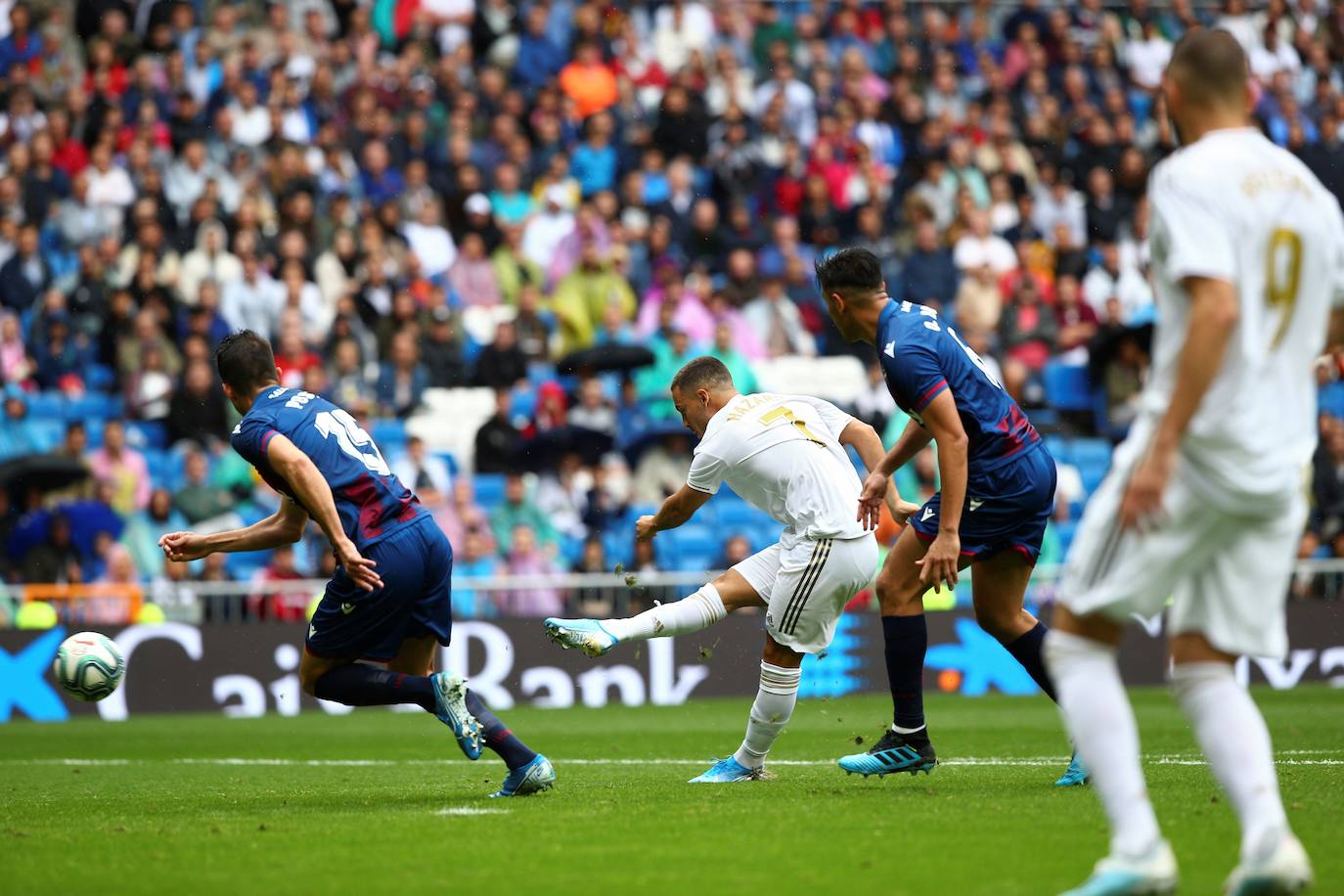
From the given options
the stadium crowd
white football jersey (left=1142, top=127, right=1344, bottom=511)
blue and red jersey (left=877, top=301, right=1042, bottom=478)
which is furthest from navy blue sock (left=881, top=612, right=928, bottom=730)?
the stadium crowd

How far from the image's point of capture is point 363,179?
68.9 feet

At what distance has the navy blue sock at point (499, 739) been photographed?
8000mm

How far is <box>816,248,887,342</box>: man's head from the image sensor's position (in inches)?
321

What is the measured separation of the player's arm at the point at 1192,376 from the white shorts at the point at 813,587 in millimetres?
3829

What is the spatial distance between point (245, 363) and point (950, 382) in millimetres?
3196

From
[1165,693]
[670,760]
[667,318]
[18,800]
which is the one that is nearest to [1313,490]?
[1165,693]

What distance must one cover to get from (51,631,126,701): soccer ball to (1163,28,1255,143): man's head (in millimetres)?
6243

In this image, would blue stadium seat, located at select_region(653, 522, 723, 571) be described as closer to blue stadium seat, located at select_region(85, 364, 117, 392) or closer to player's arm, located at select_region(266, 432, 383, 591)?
blue stadium seat, located at select_region(85, 364, 117, 392)

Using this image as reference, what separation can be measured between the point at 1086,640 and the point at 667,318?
47.5ft

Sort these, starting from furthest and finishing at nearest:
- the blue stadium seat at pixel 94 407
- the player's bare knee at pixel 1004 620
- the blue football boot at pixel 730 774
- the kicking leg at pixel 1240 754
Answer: the blue stadium seat at pixel 94 407
the blue football boot at pixel 730 774
the player's bare knee at pixel 1004 620
the kicking leg at pixel 1240 754

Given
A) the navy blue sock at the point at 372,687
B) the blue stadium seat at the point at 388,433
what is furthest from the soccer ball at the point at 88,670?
the blue stadium seat at the point at 388,433

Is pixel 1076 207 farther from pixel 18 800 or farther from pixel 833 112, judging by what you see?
pixel 18 800

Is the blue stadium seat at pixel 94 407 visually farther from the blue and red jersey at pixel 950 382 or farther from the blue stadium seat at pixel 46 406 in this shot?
the blue and red jersey at pixel 950 382

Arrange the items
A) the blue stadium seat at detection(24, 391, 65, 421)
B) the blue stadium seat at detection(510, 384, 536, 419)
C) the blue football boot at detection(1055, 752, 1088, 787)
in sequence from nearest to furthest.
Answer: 1. the blue football boot at detection(1055, 752, 1088, 787)
2. the blue stadium seat at detection(24, 391, 65, 421)
3. the blue stadium seat at detection(510, 384, 536, 419)
